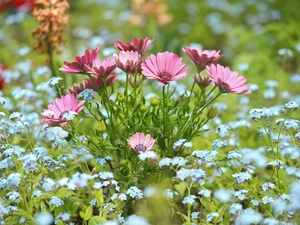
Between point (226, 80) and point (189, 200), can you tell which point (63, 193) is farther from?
point (226, 80)

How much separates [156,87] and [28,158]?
79.0 inches

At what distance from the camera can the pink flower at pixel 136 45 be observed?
1837mm

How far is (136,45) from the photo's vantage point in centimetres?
186

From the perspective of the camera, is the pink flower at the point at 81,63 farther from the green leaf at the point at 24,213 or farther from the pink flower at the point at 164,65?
the green leaf at the point at 24,213

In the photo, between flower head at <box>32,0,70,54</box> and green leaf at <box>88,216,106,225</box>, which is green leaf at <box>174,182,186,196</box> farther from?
flower head at <box>32,0,70,54</box>

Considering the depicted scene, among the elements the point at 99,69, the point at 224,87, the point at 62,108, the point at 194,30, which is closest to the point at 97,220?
the point at 62,108

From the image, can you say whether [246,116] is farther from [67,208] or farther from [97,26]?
[97,26]

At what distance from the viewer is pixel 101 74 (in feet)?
5.82

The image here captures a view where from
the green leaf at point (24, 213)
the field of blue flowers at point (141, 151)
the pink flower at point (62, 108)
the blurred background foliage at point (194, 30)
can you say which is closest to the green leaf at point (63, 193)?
the field of blue flowers at point (141, 151)

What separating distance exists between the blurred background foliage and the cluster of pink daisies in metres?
1.54

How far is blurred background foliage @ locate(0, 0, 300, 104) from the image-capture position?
3875mm

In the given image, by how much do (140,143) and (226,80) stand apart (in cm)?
41

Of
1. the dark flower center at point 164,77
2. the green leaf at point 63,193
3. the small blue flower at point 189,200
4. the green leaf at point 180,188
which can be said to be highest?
the dark flower center at point 164,77

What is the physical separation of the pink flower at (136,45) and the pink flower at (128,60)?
1.9 inches
